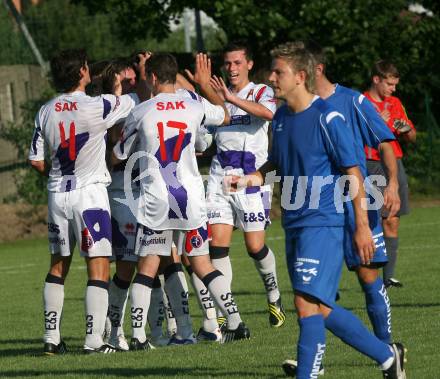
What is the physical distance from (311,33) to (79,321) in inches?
704

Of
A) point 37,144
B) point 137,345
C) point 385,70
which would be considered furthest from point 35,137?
point 385,70

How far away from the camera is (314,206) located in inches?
283

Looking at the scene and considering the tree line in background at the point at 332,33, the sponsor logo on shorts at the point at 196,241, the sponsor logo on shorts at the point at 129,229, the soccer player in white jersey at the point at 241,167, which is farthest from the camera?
the tree line in background at the point at 332,33

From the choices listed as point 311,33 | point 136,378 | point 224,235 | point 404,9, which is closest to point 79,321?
point 224,235

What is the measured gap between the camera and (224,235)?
11.4 m

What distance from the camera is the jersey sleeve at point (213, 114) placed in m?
9.59

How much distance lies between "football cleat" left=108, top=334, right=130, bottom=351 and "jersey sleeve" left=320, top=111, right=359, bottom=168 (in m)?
3.35

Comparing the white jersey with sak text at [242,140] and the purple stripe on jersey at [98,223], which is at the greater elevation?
the white jersey with sak text at [242,140]

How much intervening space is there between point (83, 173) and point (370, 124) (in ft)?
8.00

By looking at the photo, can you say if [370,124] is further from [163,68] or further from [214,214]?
[214,214]

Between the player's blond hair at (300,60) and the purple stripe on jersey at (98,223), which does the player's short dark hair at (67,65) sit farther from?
the player's blond hair at (300,60)

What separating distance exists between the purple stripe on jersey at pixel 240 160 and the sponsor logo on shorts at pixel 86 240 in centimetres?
230

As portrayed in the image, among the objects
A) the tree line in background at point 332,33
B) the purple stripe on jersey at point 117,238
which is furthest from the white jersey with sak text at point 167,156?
the tree line in background at point 332,33

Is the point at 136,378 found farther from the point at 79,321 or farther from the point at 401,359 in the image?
the point at 79,321
